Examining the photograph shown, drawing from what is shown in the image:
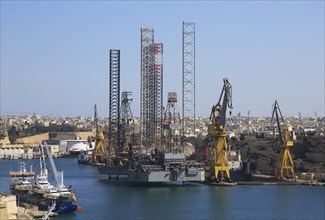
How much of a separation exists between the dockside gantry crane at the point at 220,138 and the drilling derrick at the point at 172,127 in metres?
1.68

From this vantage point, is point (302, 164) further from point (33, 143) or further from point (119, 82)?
point (33, 143)

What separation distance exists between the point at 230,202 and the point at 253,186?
770 cm

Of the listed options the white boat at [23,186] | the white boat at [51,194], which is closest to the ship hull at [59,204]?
the white boat at [51,194]

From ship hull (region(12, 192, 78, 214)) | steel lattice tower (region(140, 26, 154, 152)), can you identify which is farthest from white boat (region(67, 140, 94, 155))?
ship hull (region(12, 192, 78, 214))

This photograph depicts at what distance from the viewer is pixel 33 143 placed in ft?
273

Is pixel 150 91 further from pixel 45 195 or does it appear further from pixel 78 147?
pixel 78 147

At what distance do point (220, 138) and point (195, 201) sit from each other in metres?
8.76

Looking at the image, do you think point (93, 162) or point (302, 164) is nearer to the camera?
Answer: point (302, 164)

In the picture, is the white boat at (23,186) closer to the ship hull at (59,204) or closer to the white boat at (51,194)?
the white boat at (51,194)

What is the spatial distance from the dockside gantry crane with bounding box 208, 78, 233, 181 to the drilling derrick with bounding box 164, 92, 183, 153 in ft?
5.53

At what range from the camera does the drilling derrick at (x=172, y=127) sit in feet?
125

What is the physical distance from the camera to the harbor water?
1013 inches

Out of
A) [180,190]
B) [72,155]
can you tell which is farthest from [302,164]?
[72,155]

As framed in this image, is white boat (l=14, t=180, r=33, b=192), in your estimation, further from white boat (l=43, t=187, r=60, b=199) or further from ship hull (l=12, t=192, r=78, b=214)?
ship hull (l=12, t=192, r=78, b=214)
